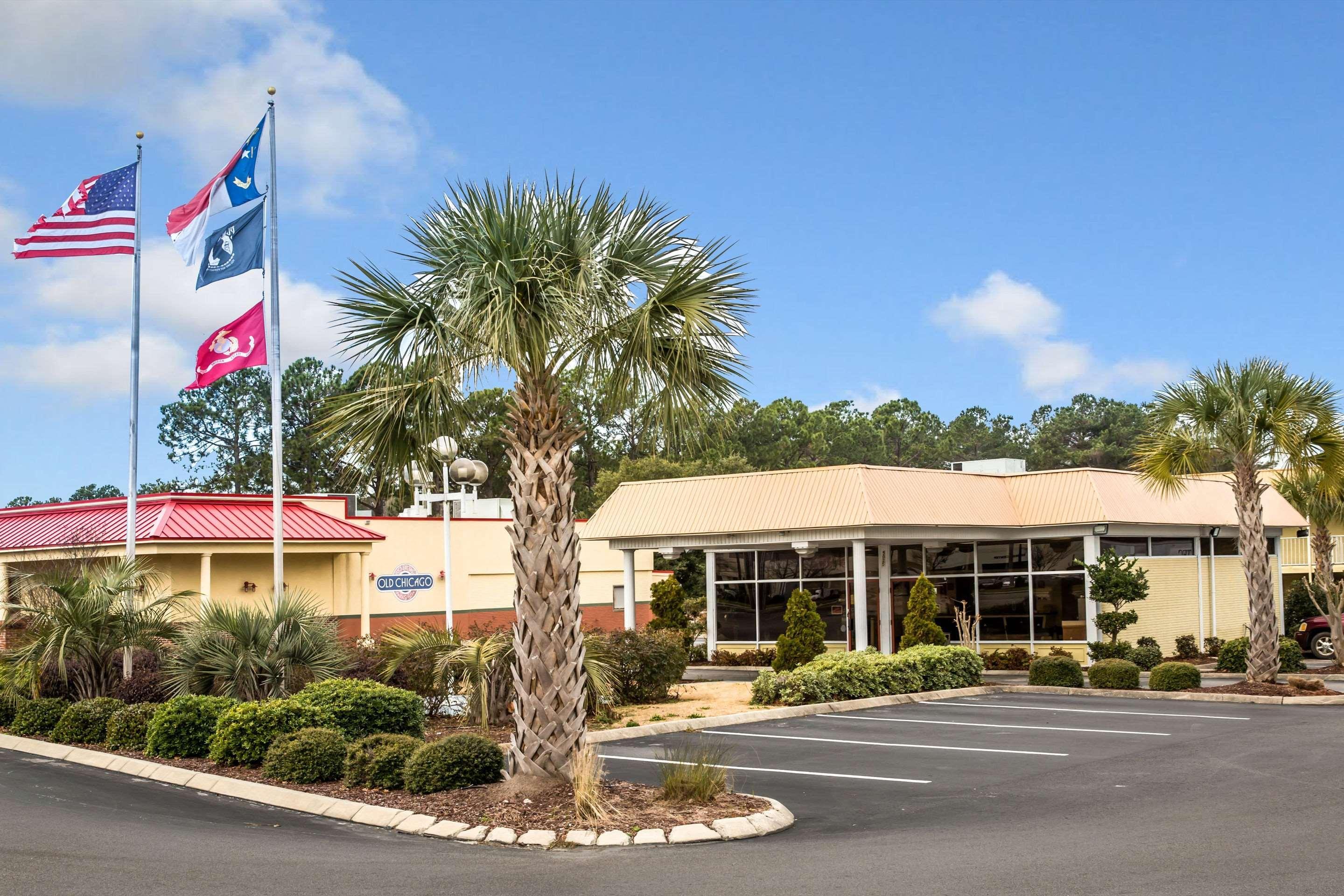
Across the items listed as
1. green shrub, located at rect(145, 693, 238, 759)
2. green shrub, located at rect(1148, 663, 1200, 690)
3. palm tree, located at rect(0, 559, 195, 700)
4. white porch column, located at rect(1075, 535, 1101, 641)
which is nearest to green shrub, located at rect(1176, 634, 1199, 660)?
white porch column, located at rect(1075, 535, 1101, 641)

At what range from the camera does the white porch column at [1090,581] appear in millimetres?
26016

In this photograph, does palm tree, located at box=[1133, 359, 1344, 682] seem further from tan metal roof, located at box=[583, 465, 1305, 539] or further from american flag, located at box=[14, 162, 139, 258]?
american flag, located at box=[14, 162, 139, 258]

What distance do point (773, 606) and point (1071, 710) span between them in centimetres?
1117

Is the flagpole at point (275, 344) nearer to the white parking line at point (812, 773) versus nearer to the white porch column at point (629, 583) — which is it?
the white parking line at point (812, 773)

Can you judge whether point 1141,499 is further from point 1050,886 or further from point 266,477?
point 266,477

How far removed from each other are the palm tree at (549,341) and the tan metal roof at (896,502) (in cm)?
1399

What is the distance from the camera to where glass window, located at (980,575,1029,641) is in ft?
90.7

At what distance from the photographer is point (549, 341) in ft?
35.9

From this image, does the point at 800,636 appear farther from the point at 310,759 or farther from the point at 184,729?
the point at 310,759

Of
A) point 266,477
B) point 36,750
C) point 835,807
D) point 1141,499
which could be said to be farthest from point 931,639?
point 266,477

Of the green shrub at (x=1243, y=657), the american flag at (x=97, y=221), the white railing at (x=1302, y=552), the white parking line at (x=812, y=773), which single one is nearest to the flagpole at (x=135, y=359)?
the american flag at (x=97, y=221)

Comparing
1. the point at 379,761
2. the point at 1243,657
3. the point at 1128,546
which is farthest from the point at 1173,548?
the point at 379,761

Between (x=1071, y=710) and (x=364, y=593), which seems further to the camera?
(x=364, y=593)

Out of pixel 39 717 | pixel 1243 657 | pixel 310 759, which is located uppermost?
pixel 310 759
